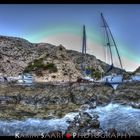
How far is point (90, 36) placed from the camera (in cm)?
566

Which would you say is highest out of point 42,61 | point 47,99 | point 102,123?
point 42,61

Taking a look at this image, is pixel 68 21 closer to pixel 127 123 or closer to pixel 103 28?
pixel 103 28

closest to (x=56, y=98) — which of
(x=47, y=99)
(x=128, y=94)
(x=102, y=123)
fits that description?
(x=47, y=99)

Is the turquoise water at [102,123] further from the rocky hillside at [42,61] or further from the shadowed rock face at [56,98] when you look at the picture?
the rocky hillside at [42,61]

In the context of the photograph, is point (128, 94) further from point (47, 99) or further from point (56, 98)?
point (47, 99)

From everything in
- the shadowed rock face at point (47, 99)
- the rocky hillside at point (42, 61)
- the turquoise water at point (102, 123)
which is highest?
the rocky hillside at point (42, 61)

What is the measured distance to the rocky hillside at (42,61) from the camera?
564 cm

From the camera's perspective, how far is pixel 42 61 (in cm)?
568

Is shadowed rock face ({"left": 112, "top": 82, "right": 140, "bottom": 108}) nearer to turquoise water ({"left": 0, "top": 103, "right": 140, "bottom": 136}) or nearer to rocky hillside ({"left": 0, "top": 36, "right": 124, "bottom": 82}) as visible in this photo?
Answer: turquoise water ({"left": 0, "top": 103, "right": 140, "bottom": 136})

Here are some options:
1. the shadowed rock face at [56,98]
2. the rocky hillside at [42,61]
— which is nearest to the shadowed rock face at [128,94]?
the shadowed rock face at [56,98]

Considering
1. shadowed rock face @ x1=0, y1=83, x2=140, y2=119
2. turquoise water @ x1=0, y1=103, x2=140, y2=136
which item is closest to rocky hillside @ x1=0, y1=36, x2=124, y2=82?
shadowed rock face @ x1=0, y1=83, x2=140, y2=119

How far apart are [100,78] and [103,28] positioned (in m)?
0.56

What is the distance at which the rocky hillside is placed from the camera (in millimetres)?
5641

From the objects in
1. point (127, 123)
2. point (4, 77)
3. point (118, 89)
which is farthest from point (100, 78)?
point (4, 77)
